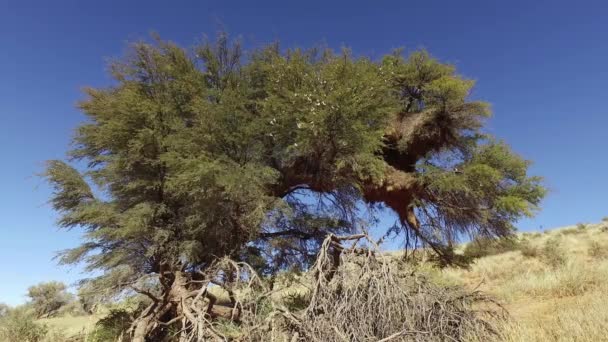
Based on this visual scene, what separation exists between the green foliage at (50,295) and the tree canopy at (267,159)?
62.3ft

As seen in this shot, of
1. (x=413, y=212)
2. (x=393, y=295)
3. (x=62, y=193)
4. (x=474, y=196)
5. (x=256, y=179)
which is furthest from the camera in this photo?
(x=413, y=212)

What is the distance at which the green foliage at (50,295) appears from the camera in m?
27.3

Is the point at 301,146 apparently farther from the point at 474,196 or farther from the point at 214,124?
the point at 474,196

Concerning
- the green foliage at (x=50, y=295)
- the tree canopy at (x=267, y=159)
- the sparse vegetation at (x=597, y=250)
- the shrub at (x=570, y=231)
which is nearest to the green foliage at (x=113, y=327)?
the tree canopy at (x=267, y=159)

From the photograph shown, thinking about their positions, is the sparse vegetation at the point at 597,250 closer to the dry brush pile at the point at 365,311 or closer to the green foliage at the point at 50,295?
the dry brush pile at the point at 365,311

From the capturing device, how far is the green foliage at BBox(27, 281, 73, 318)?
89.6ft

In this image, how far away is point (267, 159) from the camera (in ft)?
38.0

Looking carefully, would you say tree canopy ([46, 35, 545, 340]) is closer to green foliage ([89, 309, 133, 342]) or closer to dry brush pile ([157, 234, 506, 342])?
green foliage ([89, 309, 133, 342])

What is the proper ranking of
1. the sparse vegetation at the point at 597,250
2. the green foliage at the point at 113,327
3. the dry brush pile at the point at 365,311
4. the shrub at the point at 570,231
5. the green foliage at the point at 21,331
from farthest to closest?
the shrub at the point at 570,231 < the sparse vegetation at the point at 597,250 < the green foliage at the point at 21,331 < the green foliage at the point at 113,327 < the dry brush pile at the point at 365,311

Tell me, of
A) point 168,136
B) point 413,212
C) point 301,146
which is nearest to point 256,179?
point 301,146

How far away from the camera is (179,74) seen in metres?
12.4

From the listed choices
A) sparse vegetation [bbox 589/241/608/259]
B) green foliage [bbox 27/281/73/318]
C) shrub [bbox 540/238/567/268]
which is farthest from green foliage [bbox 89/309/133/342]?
sparse vegetation [bbox 589/241/608/259]

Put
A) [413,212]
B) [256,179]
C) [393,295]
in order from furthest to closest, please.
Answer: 1. [413,212]
2. [256,179]
3. [393,295]

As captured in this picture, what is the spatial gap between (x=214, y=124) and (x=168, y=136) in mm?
1502
